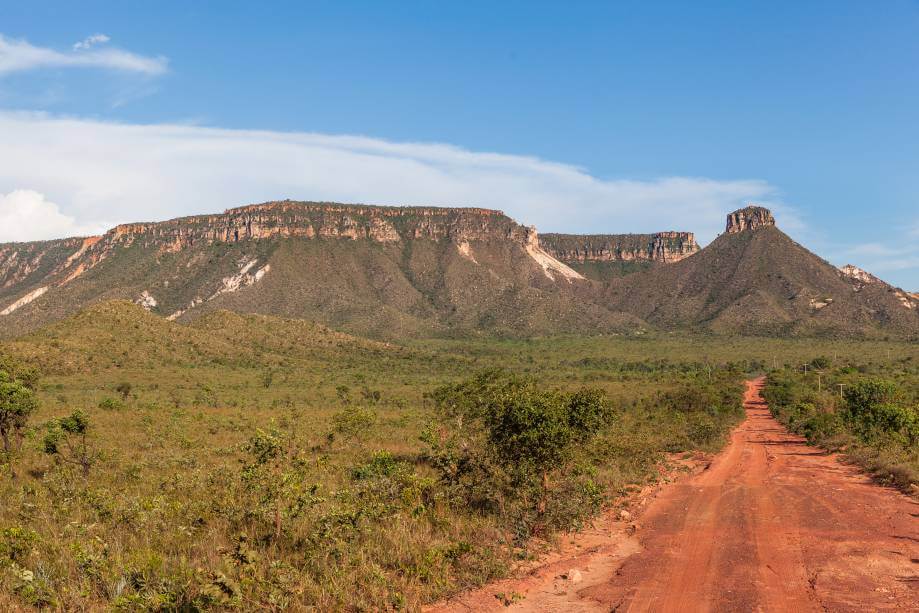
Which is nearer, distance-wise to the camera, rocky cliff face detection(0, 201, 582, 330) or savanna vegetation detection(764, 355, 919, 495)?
savanna vegetation detection(764, 355, 919, 495)

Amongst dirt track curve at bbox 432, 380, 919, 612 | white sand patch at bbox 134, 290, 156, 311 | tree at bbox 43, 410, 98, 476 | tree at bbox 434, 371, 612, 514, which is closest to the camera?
dirt track curve at bbox 432, 380, 919, 612

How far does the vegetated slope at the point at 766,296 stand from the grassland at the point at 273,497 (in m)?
93.5

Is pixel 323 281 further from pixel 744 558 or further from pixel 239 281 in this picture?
pixel 744 558

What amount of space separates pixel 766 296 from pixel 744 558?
161 metres

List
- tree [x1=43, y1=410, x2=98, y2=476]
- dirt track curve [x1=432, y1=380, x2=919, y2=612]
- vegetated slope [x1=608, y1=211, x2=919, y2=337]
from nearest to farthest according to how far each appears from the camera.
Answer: dirt track curve [x1=432, y1=380, x2=919, y2=612]
tree [x1=43, y1=410, x2=98, y2=476]
vegetated slope [x1=608, y1=211, x2=919, y2=337]

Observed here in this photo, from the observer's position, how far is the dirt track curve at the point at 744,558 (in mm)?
9492

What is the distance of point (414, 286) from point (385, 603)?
171610 millimetres

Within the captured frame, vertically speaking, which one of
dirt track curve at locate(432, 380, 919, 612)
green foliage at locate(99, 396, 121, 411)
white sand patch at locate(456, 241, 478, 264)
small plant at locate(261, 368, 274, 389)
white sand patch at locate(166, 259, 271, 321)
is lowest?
small plant at locate(261, 368, 274, 389)

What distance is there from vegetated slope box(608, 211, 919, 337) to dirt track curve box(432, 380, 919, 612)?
135850mm

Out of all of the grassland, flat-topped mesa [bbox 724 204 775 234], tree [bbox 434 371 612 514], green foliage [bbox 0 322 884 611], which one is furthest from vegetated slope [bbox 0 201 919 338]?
tree [bbox 434 371 612 514]

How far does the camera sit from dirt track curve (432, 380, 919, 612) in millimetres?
9492

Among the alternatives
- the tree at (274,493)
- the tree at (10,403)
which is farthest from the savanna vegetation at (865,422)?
the tree at (10,403)

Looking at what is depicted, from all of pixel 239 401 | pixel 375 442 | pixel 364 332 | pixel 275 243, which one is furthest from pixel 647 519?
pixel 275 243

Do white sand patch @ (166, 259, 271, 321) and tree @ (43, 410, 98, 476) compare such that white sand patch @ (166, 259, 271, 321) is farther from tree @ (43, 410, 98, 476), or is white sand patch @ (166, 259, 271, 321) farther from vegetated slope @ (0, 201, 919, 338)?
tree @ (43, 410, 98, 476)
